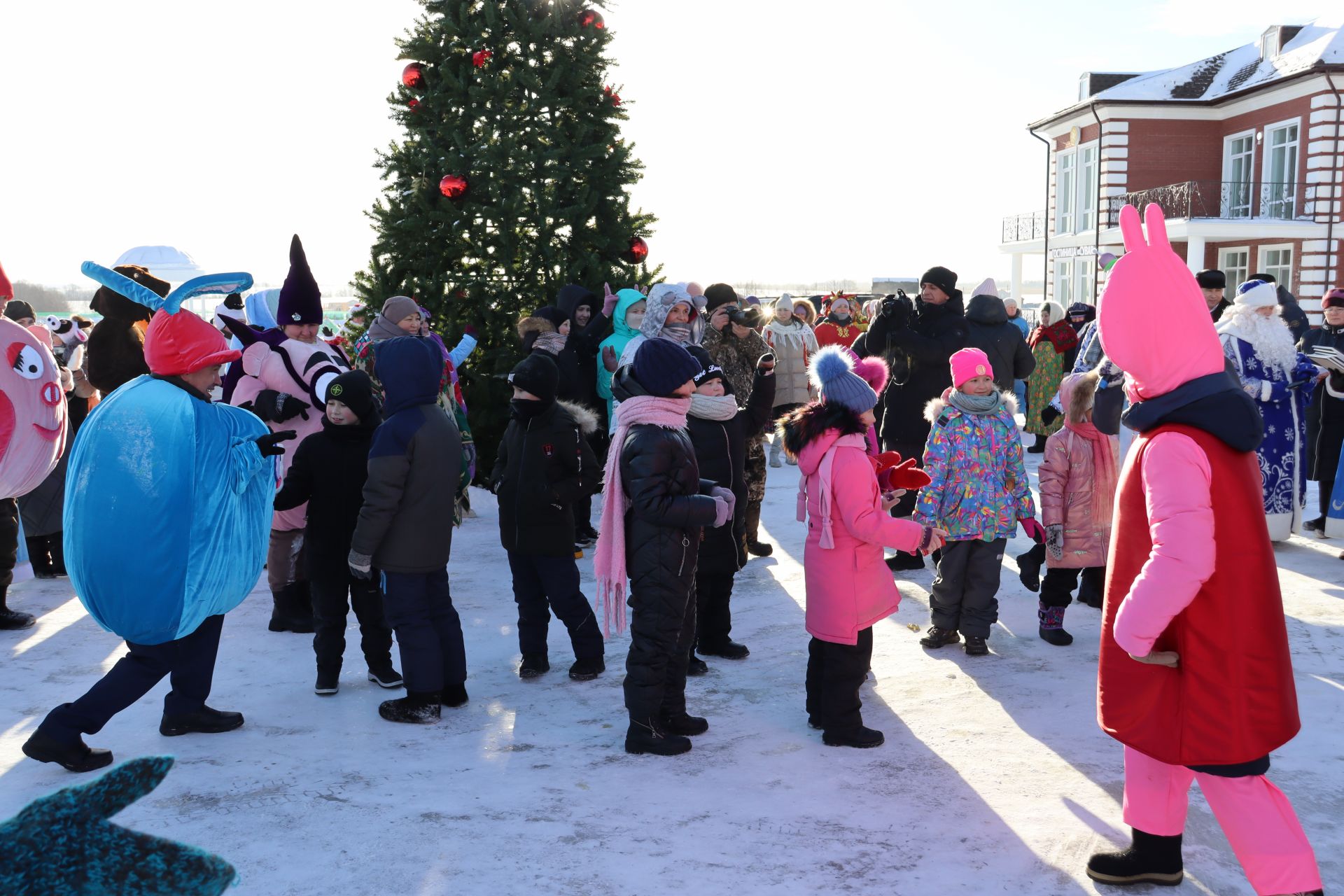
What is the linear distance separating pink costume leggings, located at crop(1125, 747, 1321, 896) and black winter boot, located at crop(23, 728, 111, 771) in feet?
12.7

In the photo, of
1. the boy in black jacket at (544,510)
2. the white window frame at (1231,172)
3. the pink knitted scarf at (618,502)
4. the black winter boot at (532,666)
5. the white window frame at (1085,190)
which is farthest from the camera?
the white window frame at (1085,190)

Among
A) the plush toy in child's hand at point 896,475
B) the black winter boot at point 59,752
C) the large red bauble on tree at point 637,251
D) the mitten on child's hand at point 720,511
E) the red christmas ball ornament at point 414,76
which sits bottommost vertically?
the black winter boot at point 59,752

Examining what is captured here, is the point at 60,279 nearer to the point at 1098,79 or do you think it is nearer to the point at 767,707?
the point at 1098,79

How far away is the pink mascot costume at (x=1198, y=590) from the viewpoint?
2938mm

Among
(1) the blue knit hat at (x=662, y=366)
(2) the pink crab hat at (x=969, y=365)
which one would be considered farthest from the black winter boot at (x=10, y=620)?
(2) the pink crab hat at (x=969, y=365)

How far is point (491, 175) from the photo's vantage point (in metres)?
9.27

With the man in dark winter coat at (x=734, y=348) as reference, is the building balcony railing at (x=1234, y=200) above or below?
above

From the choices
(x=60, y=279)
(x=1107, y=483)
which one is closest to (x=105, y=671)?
(x=1107, y=483)

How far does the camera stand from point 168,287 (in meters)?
6.55

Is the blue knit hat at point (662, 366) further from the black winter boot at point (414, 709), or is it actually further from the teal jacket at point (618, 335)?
the teal jacket at point (618, 335)

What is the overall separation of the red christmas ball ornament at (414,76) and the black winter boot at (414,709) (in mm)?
6202

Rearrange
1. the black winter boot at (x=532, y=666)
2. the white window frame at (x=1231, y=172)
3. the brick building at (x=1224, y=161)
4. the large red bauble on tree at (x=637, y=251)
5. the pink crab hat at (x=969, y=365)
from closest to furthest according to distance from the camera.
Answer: the black winter boot at (x=532, y=666), the pink crab hat at (x=969, y=365), the large red bauble on tree at (x=637, y=251), the brick building at (x=1224, y=161), the white window frame at (x=1231, y=172)

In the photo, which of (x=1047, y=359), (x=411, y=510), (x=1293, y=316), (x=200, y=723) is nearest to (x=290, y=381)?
(x=411, y=510)

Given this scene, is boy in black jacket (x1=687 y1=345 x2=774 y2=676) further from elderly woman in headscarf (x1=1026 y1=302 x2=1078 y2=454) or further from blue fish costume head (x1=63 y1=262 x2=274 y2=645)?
elderly woman in headscarf (x1=1026 y1=302 x2=1078 y2=454)
